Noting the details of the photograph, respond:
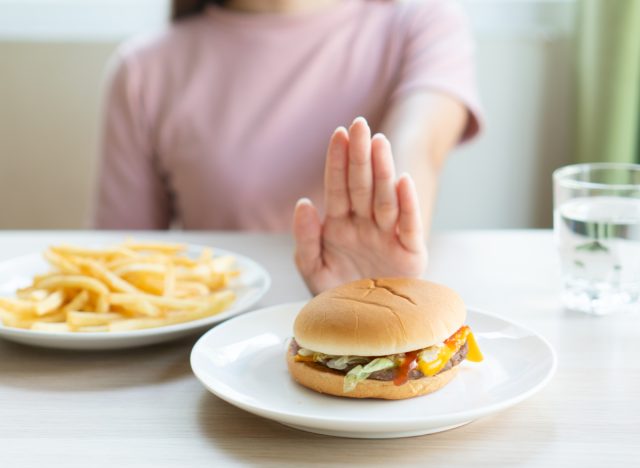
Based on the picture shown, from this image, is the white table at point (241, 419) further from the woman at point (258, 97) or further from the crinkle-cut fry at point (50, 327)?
the woman at point (258, 97)

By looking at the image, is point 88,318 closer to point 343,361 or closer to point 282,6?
point 343,361

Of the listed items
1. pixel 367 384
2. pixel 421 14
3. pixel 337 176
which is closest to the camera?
pixel 367 384

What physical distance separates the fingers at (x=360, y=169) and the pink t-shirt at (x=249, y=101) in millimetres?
832

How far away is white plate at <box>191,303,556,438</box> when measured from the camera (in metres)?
0.76

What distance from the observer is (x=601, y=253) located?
116 cm

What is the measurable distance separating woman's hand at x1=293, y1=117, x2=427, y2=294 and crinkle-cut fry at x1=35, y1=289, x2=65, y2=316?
308mm

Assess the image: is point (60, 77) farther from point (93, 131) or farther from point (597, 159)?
point (597, 159)

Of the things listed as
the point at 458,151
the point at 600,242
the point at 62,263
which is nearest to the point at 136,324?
the point at 62,263

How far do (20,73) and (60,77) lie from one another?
0.46ft

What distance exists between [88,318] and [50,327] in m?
0.04

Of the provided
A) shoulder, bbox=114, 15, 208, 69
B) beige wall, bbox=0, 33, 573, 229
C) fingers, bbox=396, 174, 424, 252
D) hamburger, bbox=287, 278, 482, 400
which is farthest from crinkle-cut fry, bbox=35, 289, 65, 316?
beige wall, bbox=0, 33, 573, 229

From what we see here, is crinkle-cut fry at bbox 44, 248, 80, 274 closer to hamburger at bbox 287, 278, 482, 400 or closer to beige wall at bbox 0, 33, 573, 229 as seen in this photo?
hamburger at bbox 287, 278, 482, 400

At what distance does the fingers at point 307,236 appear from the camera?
3.84ft

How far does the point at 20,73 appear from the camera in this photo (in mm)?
3178
